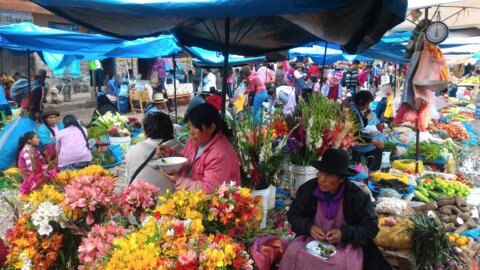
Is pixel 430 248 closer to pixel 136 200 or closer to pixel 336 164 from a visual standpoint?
pixel 336 164

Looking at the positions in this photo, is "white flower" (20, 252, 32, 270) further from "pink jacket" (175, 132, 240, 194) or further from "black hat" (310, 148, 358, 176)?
"black hat" (310, 148, 358, 176)

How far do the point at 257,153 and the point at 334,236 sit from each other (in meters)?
1.19

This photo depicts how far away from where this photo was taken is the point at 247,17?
303 cm

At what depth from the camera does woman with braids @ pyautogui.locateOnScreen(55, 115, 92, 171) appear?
5289 mm

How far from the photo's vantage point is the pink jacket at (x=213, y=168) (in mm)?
2564

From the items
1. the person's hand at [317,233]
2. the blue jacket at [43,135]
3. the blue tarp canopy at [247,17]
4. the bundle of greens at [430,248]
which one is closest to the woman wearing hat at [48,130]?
the blue jacket at [43,135]

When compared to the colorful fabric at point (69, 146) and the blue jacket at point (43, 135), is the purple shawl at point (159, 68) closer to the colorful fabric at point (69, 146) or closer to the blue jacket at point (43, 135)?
the blue jacket at point (43, 135)

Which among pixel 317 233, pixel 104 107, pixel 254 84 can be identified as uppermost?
pixel 254 84

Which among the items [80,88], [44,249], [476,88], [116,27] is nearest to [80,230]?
[44,249]

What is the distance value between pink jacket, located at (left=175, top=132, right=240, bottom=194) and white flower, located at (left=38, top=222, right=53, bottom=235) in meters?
0.88

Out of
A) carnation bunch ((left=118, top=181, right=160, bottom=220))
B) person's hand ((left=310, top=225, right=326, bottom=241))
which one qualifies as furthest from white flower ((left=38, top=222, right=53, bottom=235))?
person's hand ((left=310, top=225, right=326, bottom=241))

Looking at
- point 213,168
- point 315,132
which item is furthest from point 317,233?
point 315,132

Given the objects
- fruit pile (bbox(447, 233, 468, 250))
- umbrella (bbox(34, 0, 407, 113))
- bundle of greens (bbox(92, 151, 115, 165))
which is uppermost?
umbrella (bbox(34, 0, 407, 113))

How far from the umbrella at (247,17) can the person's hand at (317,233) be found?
4.67 feet
